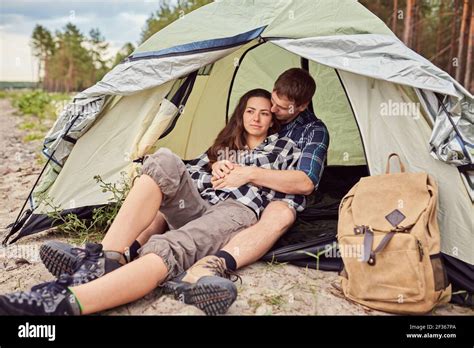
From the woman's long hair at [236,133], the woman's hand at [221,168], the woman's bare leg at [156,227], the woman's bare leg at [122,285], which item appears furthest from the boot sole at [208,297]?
the woman's long hair at [236,133]

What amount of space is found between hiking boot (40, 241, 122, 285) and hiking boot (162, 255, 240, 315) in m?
0.29

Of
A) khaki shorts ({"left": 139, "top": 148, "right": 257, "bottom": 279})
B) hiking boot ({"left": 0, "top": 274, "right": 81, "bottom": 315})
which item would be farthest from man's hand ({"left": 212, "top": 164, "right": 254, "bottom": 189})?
hiking boot ({"left": 0, "top": 274, "right": 81, "bottom": 315})

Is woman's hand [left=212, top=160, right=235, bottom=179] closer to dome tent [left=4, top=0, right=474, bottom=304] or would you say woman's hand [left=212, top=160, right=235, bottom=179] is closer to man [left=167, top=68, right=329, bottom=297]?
man [left=167, top=68, right=329, bottom=297]

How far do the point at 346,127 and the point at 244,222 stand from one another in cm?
214

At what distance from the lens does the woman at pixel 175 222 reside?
2326mm

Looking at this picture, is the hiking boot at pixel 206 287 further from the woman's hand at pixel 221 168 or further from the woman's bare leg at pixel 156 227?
the woman's hand at pixel 221 168

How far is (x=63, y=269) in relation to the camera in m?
2.72

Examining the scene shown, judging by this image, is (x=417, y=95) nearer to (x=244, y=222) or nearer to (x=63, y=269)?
(x=244, y=222)

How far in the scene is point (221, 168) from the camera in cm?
339

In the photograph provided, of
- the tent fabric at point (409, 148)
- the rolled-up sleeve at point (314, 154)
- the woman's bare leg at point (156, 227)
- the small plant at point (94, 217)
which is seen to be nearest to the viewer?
the tent fabric at point (409, 148)

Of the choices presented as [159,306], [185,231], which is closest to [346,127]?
[185,231]

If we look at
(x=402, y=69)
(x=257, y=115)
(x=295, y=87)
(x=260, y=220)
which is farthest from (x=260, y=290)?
(x=402, y=69)

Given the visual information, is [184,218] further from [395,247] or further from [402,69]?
[402,69]

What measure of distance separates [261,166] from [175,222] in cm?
66
